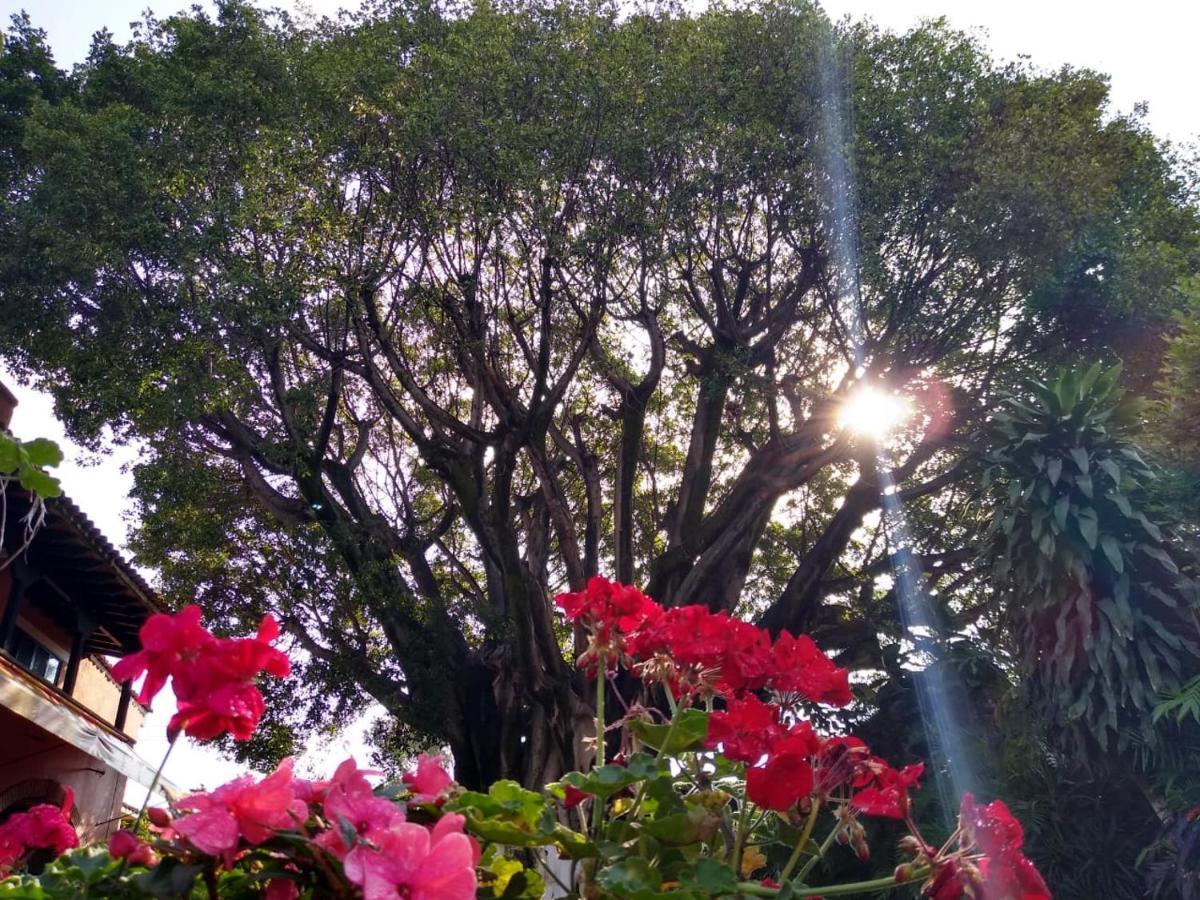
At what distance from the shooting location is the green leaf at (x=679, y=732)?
64.8 inches

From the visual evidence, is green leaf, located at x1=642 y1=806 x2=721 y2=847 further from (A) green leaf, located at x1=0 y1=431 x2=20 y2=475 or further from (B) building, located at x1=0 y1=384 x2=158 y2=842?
(B) building, located at x1=0 y1=384 x2=158 y2=842

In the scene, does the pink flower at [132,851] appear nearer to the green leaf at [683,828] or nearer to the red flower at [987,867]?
the green leaf at [683,828]

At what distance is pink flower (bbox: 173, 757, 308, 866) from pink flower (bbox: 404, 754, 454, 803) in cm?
30

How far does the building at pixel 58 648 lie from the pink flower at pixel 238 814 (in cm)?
793

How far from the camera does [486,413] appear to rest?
499 inches

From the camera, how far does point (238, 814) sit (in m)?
1.16

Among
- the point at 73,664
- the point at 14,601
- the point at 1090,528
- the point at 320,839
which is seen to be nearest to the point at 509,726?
the point at 14,601


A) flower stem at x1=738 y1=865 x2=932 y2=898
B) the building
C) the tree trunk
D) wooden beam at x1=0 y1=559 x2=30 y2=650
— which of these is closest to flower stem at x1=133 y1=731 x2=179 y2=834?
flower stem at x1=738 y1=865 x2=932 y2=898

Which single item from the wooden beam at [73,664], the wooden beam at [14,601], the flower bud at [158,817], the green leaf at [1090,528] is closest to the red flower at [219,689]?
the flower bud at [158,817]

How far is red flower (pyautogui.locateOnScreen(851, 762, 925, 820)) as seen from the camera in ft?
5.30

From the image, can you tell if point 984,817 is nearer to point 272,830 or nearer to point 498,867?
point 498,867

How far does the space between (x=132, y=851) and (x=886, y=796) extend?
1.09 meters

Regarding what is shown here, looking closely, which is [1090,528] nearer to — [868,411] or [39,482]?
[868,411]

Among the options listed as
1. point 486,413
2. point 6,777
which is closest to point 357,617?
point 486,413
